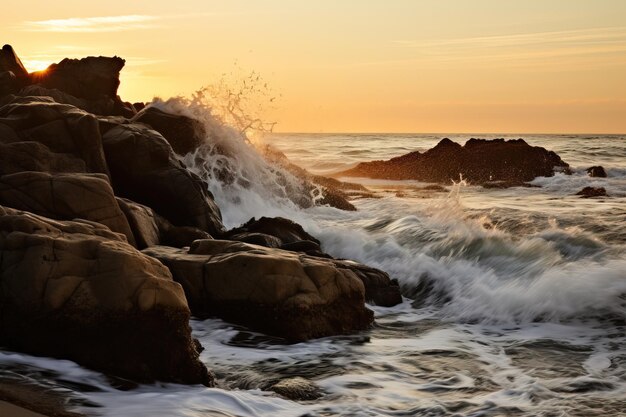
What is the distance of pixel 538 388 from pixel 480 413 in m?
0.99

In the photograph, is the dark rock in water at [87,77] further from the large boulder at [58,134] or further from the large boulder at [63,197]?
the large boulder at [63,197]

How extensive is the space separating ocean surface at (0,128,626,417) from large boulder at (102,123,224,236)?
309cm

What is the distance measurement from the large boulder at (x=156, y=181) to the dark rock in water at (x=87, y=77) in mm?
8534

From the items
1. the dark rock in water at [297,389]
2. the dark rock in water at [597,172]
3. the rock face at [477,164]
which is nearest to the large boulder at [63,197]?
the dark rock in water at [297,389]

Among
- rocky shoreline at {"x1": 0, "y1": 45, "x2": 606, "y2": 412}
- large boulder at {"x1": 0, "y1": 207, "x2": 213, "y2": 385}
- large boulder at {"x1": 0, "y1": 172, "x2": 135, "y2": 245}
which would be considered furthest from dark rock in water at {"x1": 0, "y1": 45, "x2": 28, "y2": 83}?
large boulder at {"x1": 0, "y1": 207, "x2": 213, "y2": 385}

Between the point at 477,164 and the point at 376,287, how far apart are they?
73.3 feet

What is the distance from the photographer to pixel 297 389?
6.93 meters

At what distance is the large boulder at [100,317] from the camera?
6.65 m

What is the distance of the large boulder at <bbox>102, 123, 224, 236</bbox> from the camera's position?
1296 centimetres

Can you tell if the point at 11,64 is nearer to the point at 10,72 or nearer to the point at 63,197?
the point at 10,72

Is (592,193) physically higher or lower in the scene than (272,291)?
higher

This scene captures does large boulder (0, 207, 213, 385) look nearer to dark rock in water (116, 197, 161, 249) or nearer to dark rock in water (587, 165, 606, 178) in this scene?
dark rock in water (116, 197, 161, 249)

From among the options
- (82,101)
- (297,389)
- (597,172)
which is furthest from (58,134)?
(597,172)

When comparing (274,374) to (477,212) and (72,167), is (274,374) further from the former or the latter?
(477,212)
